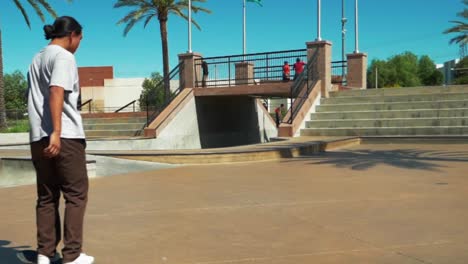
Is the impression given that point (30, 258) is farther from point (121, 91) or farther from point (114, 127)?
point (121, 91)

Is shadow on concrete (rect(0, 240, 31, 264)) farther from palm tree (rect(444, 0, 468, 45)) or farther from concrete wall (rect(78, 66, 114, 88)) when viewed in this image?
concrete wall (rect(78, 66, 114, 88))

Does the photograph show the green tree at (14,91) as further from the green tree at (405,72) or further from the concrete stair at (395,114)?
the green tree at (405,72)

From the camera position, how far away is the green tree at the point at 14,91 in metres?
58.2

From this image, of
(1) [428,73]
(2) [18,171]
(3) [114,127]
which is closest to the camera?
(2) [18,171]

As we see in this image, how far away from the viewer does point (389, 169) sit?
8586mm

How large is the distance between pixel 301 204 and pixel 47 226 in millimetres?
3017

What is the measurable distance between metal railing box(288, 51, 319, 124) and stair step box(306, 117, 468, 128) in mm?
751

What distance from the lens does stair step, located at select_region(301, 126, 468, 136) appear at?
47.5 ft

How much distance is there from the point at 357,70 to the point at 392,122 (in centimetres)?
706

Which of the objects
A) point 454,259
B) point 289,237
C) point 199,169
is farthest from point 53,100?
point 199,169

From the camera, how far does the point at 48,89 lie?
10.2 ft

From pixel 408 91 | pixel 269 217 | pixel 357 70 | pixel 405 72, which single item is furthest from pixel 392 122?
pixel 405 72

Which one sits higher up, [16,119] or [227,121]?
[16,119]

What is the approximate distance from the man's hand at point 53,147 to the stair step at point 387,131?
1331 cm
